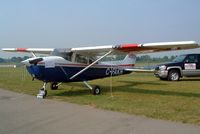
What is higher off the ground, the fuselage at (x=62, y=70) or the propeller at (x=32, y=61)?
the propeller at (x=32, y=61)

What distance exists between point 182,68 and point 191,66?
1.94 feet

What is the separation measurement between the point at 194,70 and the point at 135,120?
14.4 m

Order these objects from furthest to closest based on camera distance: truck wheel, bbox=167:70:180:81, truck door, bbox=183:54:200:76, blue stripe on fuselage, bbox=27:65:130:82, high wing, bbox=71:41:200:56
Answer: truck wheel, bbox=167:70:180:81 < truck door, bbox=183:54:200:76 < blue stripe on fuselage, bbox=27:65:130:82 < high wing, bbox=71:41:200:56

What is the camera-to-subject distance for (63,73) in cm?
1429

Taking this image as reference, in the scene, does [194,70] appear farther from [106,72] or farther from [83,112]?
[83,112]

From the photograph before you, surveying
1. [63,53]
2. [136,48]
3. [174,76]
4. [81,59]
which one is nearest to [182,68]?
[174,76]

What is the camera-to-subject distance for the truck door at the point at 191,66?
68.8 feet

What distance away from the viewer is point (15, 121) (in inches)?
310

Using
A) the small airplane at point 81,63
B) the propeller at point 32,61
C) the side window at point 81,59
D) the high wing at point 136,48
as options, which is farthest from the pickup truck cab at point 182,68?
the propeller at point 32,61

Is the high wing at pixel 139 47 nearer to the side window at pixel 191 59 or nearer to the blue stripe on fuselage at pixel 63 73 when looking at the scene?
the blue stripe on fuselage at pixel 63 73

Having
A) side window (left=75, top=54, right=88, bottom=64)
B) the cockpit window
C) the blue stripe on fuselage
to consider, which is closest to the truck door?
the blue stripe on fuselage

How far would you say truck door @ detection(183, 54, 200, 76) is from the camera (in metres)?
21.0

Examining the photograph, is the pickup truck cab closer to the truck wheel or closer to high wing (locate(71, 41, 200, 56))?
the truck wheel

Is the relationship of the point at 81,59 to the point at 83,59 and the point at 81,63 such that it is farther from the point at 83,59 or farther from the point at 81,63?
the point at 81,63
